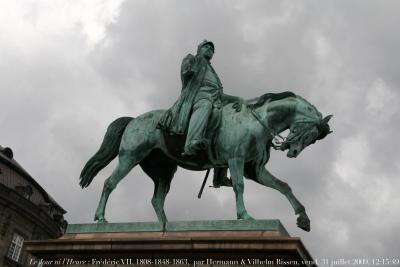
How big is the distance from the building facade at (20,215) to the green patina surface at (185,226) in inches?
1338

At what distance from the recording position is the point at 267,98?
1221 centimetres

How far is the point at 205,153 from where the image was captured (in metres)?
11.8

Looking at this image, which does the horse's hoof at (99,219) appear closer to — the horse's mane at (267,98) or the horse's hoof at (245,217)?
the horse's hoof at (245,217)

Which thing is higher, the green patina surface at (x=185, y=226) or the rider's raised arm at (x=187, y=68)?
the rider's raised arm at (x=187, y=68)

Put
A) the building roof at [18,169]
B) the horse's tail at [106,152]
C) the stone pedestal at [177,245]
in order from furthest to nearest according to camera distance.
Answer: the building roof at [18,169]
the horse's tail at [106,152]
the stone pedestal at [177,245]

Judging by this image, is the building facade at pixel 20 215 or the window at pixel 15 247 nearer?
the building facade at pixel 20 215

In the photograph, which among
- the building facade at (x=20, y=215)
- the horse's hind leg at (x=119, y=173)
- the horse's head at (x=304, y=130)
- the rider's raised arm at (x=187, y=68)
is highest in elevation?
the building facade at (x=20, y=215)

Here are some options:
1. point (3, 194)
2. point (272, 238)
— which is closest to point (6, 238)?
point (3, 194)

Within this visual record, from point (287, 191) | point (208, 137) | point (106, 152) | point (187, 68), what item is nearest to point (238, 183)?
point (287, 191)

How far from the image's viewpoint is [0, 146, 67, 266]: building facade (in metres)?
43.6

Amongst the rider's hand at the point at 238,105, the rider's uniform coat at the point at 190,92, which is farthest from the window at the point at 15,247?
the rider's hand at the point at 238,105

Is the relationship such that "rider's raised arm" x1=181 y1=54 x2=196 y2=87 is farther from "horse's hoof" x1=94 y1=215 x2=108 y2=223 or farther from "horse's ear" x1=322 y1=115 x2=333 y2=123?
"horse's hoof" x1=94 y1=215 x2=108 y2=223

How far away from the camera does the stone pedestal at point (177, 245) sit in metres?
9.54

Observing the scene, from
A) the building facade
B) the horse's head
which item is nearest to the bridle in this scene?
the horse's head
